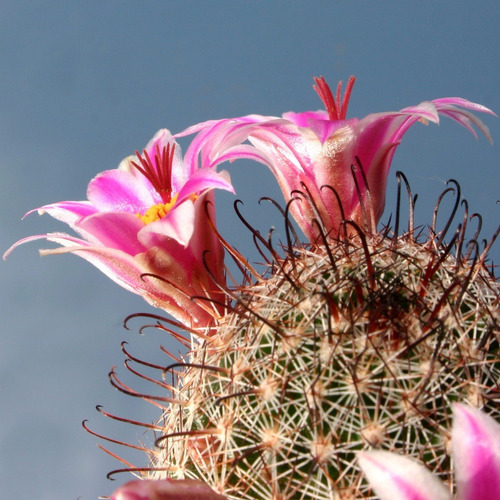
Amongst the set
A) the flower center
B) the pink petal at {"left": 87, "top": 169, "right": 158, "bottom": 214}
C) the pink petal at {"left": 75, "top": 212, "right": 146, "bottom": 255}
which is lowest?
the pink petal at {"left": 75, "top": 212, "right": 146, "bottom": 255}

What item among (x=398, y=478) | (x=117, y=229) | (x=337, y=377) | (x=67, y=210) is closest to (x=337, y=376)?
(x=337, y=377)

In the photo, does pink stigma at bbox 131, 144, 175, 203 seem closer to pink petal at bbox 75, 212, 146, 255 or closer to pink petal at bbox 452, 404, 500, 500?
pink petal at bbox 75, 212, 146, 255

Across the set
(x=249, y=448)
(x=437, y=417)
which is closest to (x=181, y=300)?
(x=249, y=448)

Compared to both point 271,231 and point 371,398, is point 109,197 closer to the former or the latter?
point 271,231

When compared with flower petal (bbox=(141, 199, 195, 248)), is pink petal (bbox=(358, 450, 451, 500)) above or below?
below

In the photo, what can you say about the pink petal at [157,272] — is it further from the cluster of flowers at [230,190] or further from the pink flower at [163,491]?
the pink flower at [163,491]

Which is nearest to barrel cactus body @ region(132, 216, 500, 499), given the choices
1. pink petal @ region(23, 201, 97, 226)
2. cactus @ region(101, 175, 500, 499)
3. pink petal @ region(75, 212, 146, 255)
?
cactus @ region(101, 175, 500, 499)
